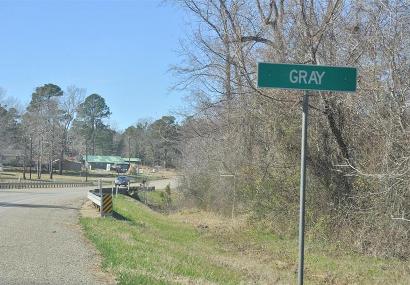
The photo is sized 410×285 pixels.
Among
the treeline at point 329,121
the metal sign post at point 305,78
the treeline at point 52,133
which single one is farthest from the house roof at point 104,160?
the metal sign post at point 305,78

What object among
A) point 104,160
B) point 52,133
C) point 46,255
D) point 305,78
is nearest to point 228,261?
point 46,255

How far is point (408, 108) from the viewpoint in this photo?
13422 mm

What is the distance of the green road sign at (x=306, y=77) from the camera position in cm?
693

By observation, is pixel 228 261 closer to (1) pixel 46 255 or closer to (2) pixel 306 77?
(1) pixel 46 255

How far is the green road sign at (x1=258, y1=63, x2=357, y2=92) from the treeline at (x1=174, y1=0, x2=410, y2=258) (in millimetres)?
6282

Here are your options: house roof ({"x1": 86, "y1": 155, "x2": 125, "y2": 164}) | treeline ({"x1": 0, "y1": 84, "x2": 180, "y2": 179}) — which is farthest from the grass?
house roof ({"x1": 86, "y1": 155, "x2": 125, "y2": 164})

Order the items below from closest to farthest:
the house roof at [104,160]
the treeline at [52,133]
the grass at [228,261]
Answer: the grass at [228,261] < the treeline at [52,133] < the house roof at [104,160]

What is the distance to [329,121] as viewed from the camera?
1681 cm

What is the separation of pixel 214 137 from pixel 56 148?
85984 millimetres

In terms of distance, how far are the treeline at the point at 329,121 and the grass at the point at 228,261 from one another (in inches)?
34.6

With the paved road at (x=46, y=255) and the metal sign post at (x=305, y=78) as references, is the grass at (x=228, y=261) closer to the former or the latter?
the paved road at (x=46, y=255)

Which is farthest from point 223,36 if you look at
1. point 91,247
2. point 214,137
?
point 214,137

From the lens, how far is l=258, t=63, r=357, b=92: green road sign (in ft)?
22.7

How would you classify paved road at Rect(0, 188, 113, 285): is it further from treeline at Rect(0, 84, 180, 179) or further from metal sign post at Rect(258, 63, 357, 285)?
treeline at Rect(0, 84, 180, 179)
